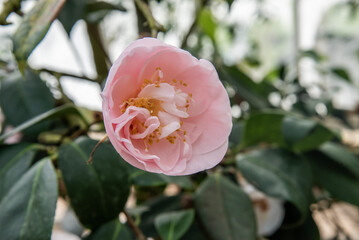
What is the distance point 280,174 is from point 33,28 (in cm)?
35

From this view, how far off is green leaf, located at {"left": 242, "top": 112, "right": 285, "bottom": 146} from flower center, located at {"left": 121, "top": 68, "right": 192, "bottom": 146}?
23 centimetres

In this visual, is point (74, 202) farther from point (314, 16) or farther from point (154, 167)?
point (314, 16)

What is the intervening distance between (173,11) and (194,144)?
1159 millimetres

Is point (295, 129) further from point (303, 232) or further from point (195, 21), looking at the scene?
point (195, 21)

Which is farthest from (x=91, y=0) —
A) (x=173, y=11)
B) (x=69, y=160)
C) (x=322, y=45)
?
(x=322, y=45)

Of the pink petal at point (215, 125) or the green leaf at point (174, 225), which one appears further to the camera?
the green leaf at point (174, 225)

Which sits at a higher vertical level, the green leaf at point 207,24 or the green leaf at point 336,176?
the green leaf at point 207,24

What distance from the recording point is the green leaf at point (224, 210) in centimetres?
39

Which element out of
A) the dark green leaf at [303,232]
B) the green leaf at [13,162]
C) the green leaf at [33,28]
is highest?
the green leaf at [33,28]

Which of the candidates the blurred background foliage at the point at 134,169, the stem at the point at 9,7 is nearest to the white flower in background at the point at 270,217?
the blurred background foliage at the point at 134,169

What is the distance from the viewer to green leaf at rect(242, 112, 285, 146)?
1.66 ft

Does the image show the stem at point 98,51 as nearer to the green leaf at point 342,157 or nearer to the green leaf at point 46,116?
the green leaf at point 46,116

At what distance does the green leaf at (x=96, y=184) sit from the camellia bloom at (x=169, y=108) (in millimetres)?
72

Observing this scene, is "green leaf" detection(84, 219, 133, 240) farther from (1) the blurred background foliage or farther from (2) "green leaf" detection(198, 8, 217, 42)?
(2) "green leaf" detection(198, 8, 217, 42)
